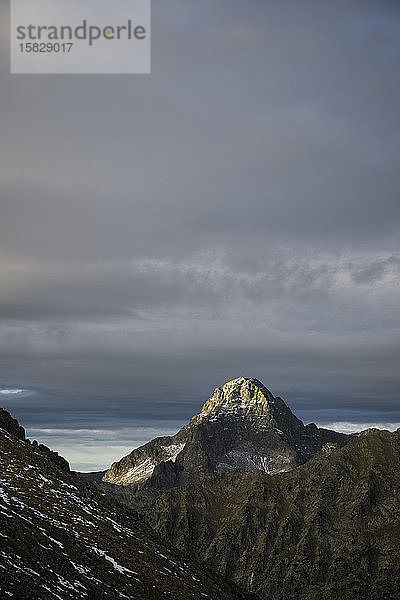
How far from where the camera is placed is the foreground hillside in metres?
42.8

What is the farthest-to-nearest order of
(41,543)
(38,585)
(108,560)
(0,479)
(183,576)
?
1. (183,576)
2. (0,479)
3. (108,560)
4. (41,543)
5. (38,585)

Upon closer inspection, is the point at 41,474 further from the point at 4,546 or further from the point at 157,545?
the point at 4,546

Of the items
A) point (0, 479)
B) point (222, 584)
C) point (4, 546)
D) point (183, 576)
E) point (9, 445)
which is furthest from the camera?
point (222, 584)

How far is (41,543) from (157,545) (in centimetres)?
2633

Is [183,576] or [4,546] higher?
[4,546]

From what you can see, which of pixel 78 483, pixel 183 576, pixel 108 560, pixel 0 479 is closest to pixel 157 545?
pixel 183 576

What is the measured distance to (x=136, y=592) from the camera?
51062 mm

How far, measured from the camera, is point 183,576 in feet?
211

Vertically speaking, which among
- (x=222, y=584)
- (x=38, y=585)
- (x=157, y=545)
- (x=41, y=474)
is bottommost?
(x=222, y=584)

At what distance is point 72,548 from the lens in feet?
169

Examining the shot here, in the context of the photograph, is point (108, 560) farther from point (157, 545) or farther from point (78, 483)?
point (78, 483)

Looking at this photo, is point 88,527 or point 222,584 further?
point 222,584

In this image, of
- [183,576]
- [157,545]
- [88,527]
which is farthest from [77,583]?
[157,545]

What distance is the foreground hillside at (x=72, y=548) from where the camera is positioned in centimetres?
4275
